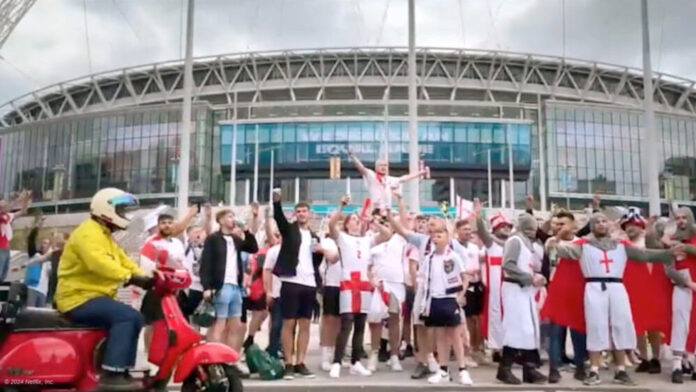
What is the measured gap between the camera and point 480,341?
10.0m

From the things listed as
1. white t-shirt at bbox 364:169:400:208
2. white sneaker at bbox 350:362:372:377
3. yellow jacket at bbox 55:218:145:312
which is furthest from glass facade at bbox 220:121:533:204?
yellow jacket at bbox 55:218:145:312

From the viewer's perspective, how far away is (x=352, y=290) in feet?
27.3

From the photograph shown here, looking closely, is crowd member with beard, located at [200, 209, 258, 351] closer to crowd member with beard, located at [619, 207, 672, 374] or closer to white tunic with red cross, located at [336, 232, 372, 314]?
white tunic with red cross, located at [336, 232, 372, 314]

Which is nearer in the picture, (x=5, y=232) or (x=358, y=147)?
(x=5, y=232)

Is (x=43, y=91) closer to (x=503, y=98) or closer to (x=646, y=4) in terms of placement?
(x=503, y=98)

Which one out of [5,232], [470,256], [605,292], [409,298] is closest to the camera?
[605,292]

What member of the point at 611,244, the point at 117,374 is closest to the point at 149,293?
the point at 117,374

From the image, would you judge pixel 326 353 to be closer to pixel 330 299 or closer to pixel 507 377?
pixel 330 299

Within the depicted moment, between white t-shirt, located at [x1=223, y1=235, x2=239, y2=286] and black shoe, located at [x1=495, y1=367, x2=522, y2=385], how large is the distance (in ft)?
11.5

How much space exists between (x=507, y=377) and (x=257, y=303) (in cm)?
395

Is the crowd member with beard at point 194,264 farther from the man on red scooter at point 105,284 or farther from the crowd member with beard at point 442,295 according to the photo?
the crowd member with beard at point 442,295

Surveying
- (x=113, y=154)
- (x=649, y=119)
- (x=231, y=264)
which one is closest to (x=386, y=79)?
(x=113, y=154)

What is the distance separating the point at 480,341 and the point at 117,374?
629cm

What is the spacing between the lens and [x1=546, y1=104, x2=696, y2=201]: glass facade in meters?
74.2
